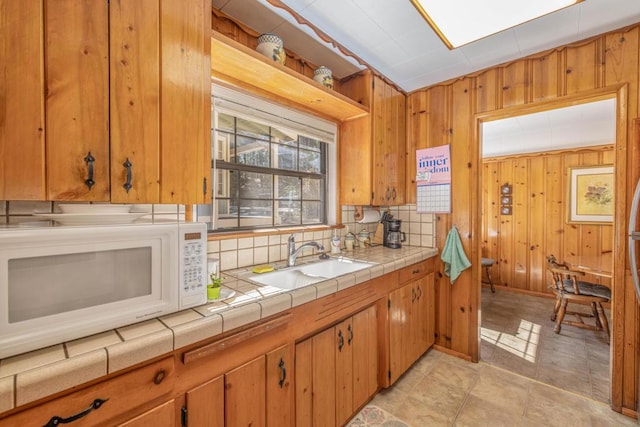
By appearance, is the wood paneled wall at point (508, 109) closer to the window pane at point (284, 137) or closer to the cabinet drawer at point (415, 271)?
the cabinet drawer at point (415, 271)

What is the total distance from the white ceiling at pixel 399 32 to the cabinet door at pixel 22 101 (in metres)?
0.96

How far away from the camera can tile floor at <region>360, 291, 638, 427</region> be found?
171 centimetres

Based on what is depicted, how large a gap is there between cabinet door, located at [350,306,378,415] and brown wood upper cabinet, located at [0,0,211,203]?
1160 millimetres

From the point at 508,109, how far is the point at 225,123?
2.15m

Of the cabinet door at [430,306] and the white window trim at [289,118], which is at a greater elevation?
the white window trim at [289,118]

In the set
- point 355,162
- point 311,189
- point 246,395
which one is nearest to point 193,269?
point 246,395

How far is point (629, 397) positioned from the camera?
1.72 metres

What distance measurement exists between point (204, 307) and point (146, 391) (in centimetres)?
29

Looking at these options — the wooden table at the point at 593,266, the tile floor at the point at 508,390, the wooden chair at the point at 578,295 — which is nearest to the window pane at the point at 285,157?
the tile floor at the point at 508,390

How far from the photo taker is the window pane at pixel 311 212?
7.65 feet

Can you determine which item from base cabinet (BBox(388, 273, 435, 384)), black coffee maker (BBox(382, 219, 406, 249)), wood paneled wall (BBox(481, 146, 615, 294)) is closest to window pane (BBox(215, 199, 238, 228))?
base cabinet (BBox(388, 273, 435, 384))

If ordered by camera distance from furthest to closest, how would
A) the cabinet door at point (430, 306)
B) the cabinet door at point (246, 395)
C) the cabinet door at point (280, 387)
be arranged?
the cabinet door at point (430, 306) → the cabinet door at point (280, 387) → the cabinet door at point (246, 395)

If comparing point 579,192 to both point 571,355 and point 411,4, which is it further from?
point 411,4

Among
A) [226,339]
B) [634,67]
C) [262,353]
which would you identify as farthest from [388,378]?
[634,67]
